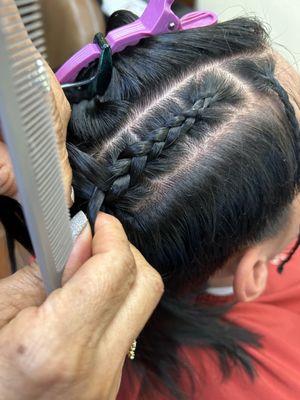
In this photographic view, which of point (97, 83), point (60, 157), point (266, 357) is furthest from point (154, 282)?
point (266, 357)

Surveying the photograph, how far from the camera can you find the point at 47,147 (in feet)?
1.23

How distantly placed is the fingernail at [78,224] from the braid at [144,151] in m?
0.10

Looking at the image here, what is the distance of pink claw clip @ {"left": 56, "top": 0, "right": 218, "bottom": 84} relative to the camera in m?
0.69

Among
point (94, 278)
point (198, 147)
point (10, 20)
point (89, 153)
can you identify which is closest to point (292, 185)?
point (198, 147)

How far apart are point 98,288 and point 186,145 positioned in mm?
291

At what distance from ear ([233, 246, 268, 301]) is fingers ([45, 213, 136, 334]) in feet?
1.14

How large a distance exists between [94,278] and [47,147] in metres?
0.15

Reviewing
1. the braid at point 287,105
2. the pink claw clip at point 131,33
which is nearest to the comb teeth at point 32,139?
the pink claw clip at point 131,33

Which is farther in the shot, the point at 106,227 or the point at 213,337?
the point at 213,337

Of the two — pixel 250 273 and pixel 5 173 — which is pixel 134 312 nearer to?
pixel 5 173

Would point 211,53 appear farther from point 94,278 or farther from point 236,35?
point 94,278

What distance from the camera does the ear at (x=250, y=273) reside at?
809 mm

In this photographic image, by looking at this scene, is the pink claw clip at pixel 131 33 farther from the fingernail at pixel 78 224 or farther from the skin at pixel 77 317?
the fingernail at pixel 78 224

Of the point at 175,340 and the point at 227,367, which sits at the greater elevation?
the point at 175,340
